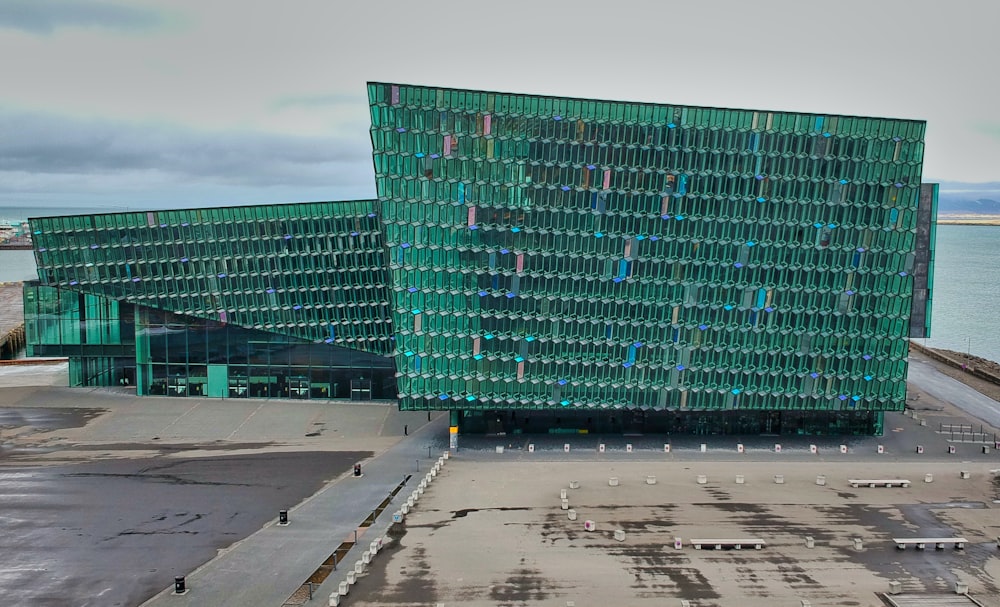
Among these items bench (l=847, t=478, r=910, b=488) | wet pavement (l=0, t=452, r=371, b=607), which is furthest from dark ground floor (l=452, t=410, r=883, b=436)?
bench (l=847, t=478, r=910, b=488)

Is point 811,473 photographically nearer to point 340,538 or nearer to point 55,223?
point 340,538

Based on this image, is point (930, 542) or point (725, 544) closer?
point (725, 544)

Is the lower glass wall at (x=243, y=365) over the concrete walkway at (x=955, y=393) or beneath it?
over

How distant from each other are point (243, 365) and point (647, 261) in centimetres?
3895

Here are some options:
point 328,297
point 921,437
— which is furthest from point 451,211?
point 921,437

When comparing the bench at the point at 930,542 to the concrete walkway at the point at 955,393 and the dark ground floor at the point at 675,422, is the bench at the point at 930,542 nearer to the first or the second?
the dark ground floor at the point at 675,422

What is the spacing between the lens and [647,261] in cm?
6038

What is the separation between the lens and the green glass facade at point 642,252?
191ft

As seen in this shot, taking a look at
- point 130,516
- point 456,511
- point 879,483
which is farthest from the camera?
point 879,483

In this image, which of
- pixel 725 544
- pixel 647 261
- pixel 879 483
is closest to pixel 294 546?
pixel 725 544

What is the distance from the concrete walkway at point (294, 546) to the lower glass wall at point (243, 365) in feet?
59.8

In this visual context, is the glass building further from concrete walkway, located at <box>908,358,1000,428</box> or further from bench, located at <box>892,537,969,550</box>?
bench, located at <box>892,537,969,550</box>

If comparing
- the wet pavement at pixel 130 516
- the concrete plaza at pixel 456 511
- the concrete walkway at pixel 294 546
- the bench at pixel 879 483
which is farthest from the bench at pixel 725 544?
the wet pavement at pixel 130 516

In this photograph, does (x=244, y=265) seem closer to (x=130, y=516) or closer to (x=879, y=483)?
(x=130, y=516)
